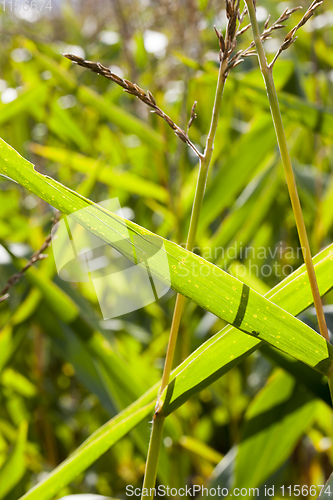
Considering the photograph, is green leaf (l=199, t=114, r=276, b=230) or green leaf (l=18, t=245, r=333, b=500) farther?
green leaf (l=199, t=114, r=276, b=230)

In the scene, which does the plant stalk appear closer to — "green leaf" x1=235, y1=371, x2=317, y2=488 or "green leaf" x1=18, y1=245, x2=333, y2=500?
"green leaf" x1=18, y1=245, x2=333, y2=500

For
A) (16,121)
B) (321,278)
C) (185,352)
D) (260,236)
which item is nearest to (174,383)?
(321,278)

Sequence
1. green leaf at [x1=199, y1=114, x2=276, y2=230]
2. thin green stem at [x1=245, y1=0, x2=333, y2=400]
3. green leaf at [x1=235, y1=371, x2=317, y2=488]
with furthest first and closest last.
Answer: green leaf at [x1=199, y1=114, x2=276, y2=230] < green leaf at [x1=235, y1=371, x2=317, y2=488] < thin green stem at [x1=245, y1=0, x2=333, y2=400]

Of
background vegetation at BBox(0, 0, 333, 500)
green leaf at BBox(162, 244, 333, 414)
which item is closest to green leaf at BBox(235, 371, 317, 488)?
background vegetation at BBox(0, 0, 333, 500)

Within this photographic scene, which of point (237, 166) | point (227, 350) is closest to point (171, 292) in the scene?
point (237, 166)

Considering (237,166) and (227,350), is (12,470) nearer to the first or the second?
(227,350)

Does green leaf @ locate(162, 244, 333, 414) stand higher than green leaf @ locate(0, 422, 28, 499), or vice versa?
green leaf @ locate(162, 244, 333, 414)

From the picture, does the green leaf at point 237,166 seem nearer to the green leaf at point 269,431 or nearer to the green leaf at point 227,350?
the green leaf at point 269,431
